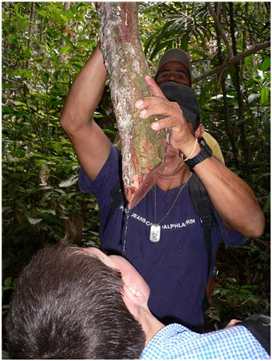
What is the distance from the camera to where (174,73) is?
244 centimetres

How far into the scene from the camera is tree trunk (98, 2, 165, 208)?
122cm

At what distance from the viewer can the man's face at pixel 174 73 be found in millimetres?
2410

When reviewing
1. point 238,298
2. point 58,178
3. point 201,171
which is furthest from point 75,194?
point 201,171

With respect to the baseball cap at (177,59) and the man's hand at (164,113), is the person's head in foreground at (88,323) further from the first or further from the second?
the baseball cap at (177,59)

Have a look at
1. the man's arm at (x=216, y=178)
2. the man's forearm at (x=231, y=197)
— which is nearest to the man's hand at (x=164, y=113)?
the man's arm at (x=216, y=178)

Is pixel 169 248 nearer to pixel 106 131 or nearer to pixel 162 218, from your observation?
pixel 162 218

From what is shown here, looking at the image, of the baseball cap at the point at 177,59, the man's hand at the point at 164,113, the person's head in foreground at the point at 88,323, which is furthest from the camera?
the baseball cap at the point at 177,59

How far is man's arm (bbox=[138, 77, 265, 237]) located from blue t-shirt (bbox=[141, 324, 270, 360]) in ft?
1.81

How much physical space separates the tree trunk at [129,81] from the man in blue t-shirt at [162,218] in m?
0.27

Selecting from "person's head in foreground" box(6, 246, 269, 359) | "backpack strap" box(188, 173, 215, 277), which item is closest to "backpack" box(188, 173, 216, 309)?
"backpack strap" box(188, 173, 215, 277)

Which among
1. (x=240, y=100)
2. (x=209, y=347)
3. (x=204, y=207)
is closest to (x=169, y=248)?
(x=204, y=207)

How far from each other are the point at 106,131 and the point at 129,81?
1.95 meters

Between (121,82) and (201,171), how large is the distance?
43 cm

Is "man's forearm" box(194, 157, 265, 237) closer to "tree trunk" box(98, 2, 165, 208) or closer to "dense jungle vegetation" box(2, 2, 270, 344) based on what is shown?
"tree trunk" box(98, 2, 165, 208)
